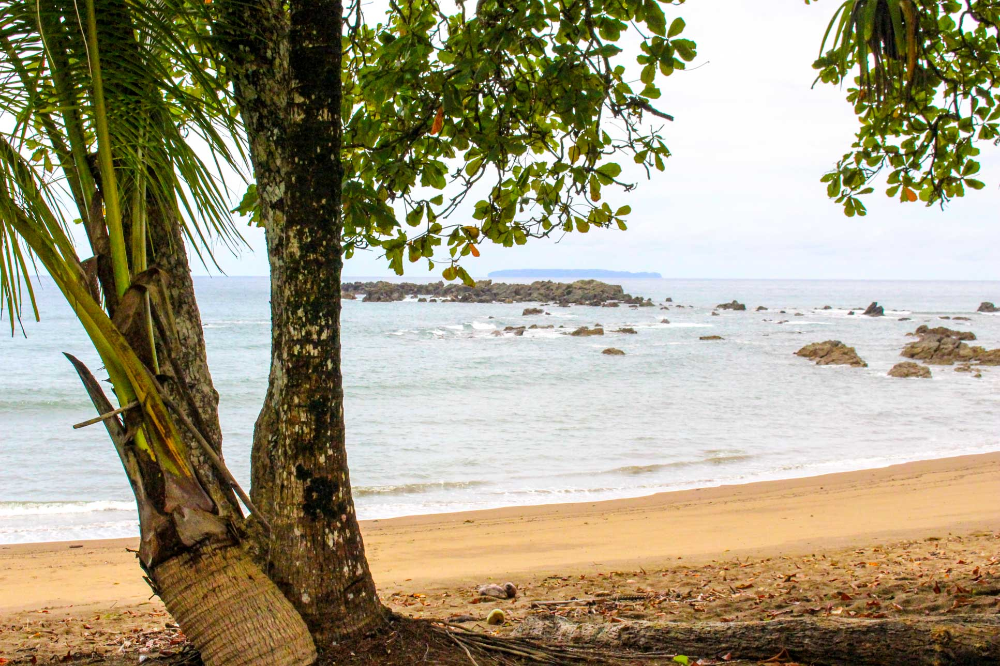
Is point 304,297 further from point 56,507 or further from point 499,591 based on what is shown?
point 56,507

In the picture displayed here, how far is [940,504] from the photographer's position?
9.48 meters

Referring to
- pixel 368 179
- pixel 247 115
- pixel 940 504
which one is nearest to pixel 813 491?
pixel 940 504

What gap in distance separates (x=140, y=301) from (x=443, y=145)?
194cm

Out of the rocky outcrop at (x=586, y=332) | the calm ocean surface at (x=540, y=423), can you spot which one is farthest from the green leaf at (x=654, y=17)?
the rocky outcrop at (x=586, y=332)

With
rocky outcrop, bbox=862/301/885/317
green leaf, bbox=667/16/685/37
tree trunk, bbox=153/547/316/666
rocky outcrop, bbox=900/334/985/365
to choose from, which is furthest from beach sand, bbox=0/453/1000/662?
rocky outcrop, bbox=862/301/885/317

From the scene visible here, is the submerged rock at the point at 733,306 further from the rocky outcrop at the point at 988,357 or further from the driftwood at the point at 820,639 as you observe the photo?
the driftwood at the point at 820,639

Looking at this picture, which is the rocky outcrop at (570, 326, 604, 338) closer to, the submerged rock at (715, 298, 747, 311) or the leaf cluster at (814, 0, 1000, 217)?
the submerged rock at (715, 298, 747, 311)

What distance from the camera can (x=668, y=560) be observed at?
23.4 feet

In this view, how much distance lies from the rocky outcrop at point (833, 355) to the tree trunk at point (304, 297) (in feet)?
90.6

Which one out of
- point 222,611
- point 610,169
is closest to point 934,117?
point 610,169

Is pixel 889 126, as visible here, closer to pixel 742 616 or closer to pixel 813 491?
pixel 742 616

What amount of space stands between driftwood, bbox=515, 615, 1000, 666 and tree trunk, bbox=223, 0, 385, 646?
1.08 meters

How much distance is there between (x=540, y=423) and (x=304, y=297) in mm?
14525

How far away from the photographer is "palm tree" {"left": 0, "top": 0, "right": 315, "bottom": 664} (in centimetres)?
250
